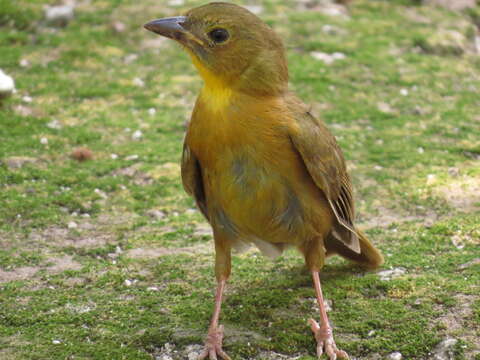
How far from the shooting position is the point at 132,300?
5398mm

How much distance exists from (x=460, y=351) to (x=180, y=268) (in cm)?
254

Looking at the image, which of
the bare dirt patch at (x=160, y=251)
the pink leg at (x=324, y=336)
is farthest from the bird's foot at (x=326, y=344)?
the bare dirt patch at (x=160, y=251)

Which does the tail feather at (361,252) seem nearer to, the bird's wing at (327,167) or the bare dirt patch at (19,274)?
the bird's wing at (327,167)

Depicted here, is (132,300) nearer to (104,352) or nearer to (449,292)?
(104,352)

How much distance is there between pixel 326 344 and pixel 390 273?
1286 mm

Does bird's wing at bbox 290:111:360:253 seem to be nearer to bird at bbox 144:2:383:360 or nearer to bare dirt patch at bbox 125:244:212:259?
bird at bbox 144:2:383:360

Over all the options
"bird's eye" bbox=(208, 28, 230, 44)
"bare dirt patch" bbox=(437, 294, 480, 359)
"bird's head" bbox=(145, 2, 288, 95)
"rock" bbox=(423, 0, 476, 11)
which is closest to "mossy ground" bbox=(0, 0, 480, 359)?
"bare dirt patch" bbox=(437, 294, 480, 359)

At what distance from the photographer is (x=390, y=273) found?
5672mm

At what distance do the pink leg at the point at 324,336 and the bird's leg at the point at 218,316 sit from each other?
0.64 meters

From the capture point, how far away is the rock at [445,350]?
4418 millimetres

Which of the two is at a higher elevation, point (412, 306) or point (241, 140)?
point (241, 140)

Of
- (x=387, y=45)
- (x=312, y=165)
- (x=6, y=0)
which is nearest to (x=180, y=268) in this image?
(x=312, y=165)

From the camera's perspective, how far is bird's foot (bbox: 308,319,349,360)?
4.55m

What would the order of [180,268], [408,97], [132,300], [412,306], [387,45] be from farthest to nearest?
1. [387,45]
2. [408,97]
3. [180,268]
4. [132,300]
5. [412,306]
